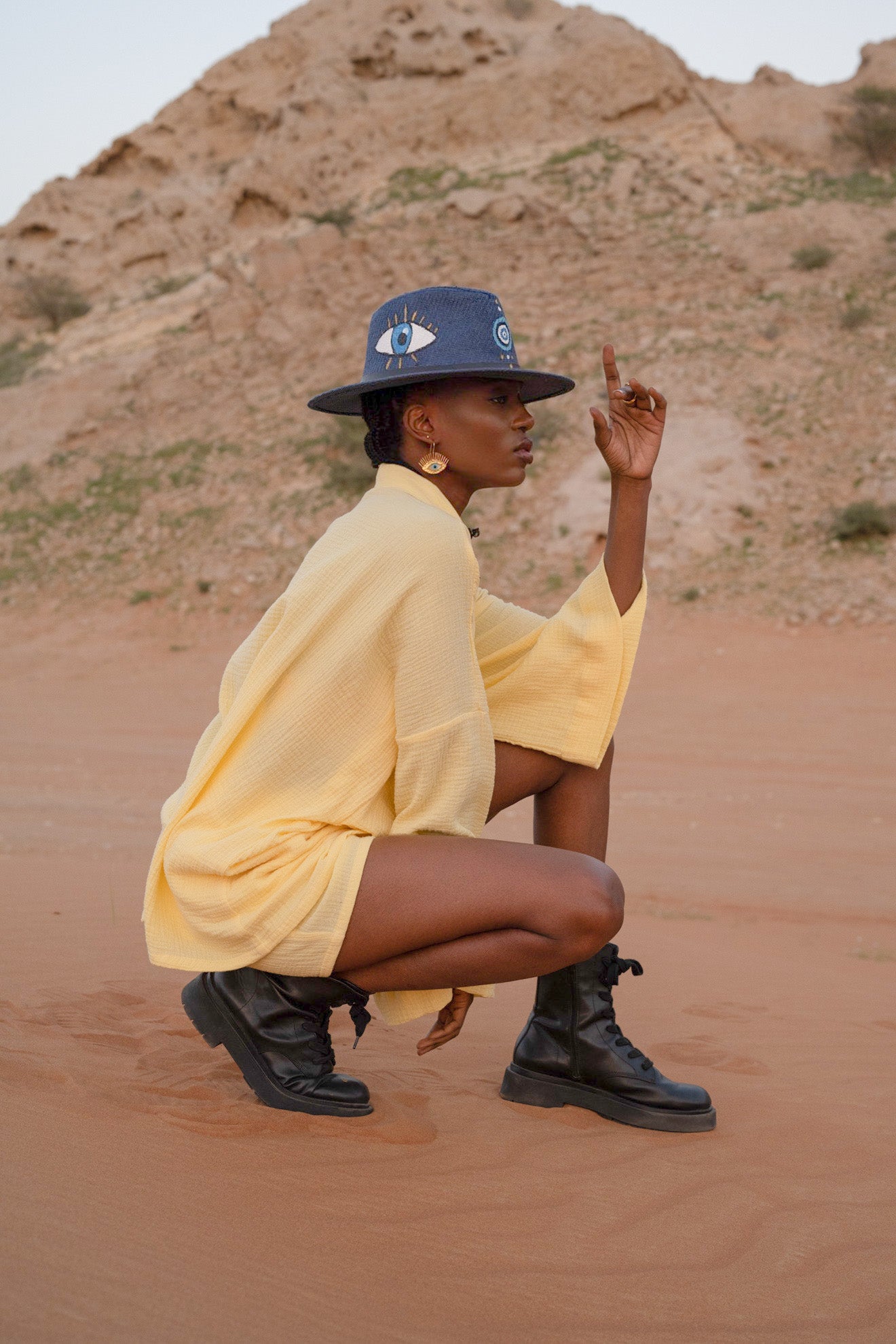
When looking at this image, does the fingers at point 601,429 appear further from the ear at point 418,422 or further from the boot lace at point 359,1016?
the boot lace at point 359,1016

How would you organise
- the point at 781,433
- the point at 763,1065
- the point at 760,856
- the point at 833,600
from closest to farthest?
the point at 763,1065
the point at 760,856
the point at 833,600
the point at 781,433

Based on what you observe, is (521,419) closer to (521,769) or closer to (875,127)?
(521,769)

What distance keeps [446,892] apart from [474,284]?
2076 centimetres

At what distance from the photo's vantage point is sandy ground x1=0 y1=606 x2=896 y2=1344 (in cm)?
175

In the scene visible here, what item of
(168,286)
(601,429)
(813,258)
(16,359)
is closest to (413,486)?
(601,429)

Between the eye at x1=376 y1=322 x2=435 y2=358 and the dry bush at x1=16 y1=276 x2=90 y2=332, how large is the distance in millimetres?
27291

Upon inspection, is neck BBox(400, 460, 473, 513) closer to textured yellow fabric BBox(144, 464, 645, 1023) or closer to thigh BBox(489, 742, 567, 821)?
textured yellow fabric BBox(144, 464, 645, 1023)

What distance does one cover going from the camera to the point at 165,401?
22.1 m

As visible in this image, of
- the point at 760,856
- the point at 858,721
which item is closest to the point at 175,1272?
the point at 760,856

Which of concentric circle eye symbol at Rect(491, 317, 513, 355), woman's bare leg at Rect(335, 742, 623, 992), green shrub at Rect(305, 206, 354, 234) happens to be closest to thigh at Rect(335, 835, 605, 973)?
woman's bare leg at Rect(335, 742, 623, 992)

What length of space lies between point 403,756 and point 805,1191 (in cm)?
115

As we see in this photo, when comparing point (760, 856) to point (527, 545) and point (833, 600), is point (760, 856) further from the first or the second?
point (527, 545)

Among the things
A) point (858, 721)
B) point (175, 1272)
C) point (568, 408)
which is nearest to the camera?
point (175, 1272)

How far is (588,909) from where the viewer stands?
2.33 m
